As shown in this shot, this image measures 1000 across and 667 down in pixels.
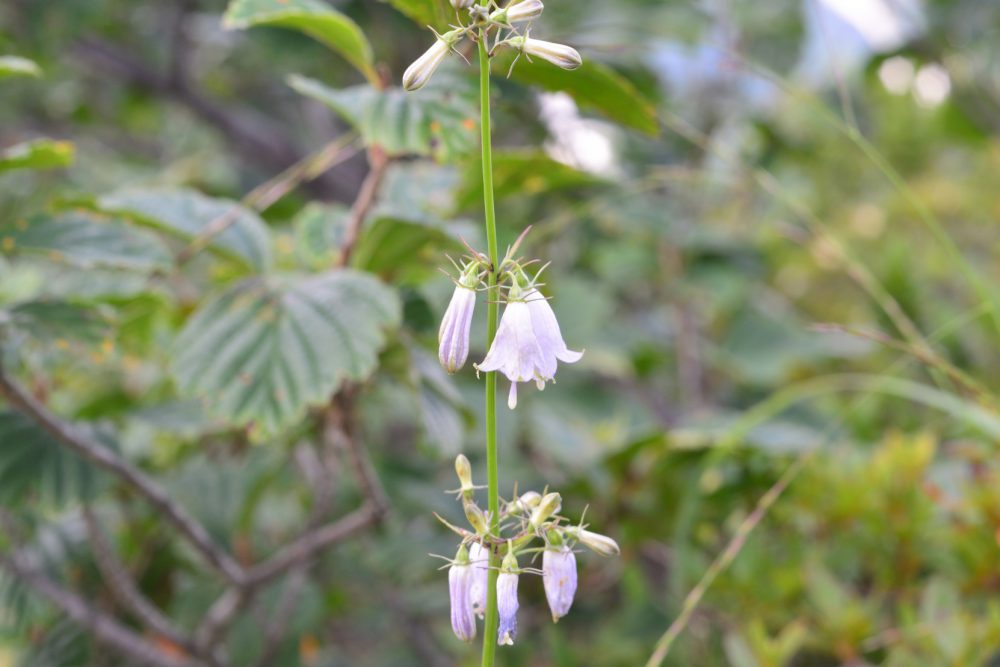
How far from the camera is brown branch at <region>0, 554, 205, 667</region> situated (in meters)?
1.14

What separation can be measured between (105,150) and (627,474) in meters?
2.39

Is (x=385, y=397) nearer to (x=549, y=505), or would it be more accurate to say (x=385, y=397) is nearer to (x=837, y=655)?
(x=837, y=655)

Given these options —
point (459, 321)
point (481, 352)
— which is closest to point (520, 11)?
point (459, 321)

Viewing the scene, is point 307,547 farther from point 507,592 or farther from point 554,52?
point 554,52

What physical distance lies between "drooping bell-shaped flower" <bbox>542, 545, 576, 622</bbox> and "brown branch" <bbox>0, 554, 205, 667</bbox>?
2.46ft

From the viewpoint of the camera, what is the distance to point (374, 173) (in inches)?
42.1

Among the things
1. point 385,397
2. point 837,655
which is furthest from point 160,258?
point 837,655

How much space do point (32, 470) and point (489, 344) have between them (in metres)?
0.72

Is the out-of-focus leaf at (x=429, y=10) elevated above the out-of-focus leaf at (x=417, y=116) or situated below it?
above

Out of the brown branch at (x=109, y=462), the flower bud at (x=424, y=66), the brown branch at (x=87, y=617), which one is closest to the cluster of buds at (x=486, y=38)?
the flower bud at (x=424, y=66)

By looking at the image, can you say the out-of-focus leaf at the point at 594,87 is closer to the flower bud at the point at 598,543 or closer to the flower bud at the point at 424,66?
the flower bud at the point at 424,66

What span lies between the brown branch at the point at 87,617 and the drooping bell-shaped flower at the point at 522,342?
0.81 m

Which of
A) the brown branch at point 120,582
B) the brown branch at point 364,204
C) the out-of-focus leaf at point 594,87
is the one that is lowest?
the brown branch at point 120,582

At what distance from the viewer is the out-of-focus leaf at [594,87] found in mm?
956
